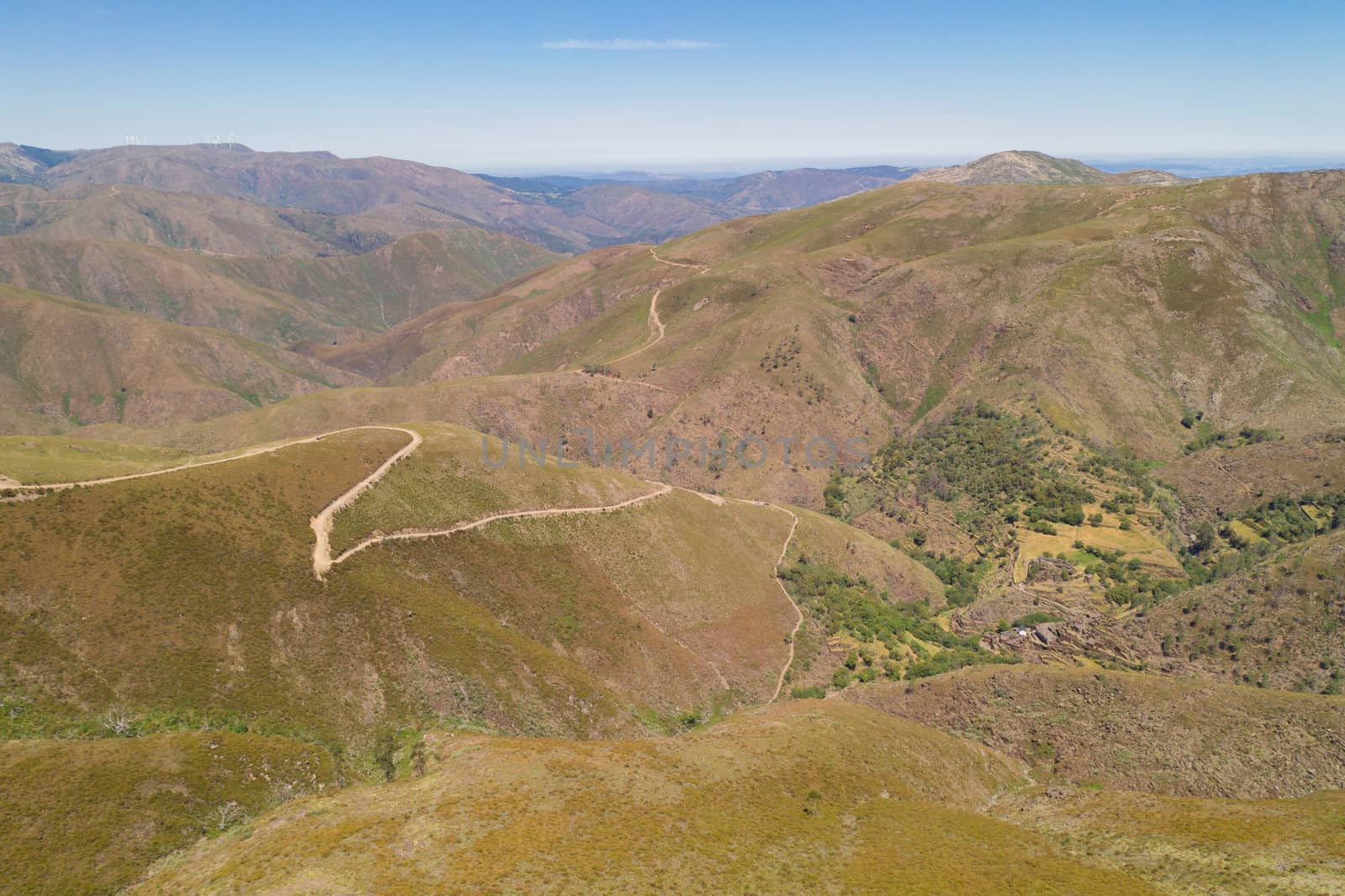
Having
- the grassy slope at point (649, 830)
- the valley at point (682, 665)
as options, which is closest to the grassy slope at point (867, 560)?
the valley at point (682, 665)

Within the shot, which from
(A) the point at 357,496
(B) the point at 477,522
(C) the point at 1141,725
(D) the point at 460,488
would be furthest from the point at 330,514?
(C) the point at 1141,725

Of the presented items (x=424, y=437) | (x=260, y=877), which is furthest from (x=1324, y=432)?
(x=260, y=877)

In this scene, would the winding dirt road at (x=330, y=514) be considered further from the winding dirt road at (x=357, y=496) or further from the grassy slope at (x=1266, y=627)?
the grassy slope at (x=1266, y=627)

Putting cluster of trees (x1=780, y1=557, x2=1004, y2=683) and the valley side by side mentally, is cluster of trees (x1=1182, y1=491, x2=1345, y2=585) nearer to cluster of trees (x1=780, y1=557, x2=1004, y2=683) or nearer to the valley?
the valley

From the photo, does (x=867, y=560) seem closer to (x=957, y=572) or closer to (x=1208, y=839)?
(x=957, y=572)

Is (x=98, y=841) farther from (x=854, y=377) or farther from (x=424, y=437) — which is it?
(x=854, y=377)

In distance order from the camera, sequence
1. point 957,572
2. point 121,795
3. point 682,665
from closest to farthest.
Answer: point 121,795 → point 682,665 → point 957,572
